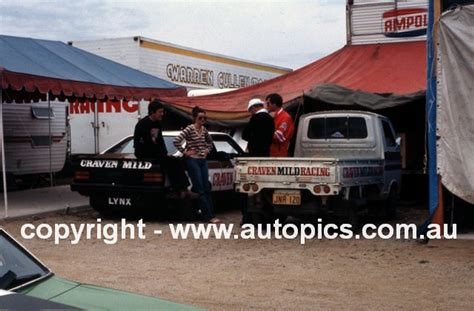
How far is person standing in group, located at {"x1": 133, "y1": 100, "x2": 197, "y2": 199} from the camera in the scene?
11.8 m

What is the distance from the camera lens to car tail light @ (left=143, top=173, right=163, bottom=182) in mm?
11727

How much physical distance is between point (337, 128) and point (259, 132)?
1.83 meters

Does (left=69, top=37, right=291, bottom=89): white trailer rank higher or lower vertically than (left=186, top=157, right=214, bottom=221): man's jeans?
higher

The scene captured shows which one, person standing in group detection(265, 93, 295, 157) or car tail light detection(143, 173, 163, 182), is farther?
car tail light detection(143, 173, 163, 182)

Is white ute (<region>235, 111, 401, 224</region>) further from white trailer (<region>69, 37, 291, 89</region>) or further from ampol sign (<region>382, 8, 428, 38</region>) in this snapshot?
white trailer (<region>69, 37, 291, 89</region>)

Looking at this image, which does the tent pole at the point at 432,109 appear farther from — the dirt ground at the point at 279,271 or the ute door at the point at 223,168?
the ute door at the point at 223,168

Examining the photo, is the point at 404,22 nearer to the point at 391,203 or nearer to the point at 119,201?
the point at 391,203

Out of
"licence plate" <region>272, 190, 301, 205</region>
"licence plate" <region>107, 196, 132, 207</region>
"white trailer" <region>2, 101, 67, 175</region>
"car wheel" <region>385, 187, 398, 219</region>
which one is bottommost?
"car wheel" <region>385, 187, 398, 219</region>

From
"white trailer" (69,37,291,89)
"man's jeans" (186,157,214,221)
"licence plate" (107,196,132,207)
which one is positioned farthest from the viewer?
"white trailer" (69,37,291,89)

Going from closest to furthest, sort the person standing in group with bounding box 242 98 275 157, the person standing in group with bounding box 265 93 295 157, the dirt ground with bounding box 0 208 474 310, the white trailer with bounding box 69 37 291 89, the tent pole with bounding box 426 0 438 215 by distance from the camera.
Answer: the dirt ground with bounding box 0 208 474 310 < the tent pole with bounding box 426 0 438 215 < the person standing in group with bounding box 242 98 275 157 < the person standing in group with bounding box 265 93 295 157 < the white trailer with bounding box 69 37 291 89

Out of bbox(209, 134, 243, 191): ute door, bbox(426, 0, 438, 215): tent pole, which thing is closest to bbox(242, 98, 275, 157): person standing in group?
bbox(209, 134, 243, 191): ute door

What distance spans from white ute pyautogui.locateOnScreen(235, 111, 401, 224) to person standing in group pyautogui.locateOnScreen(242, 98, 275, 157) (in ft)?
1.81

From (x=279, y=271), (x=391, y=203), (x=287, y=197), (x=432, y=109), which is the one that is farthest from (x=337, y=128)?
(x=279, y=271)

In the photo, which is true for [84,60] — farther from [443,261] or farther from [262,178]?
[443,261]
